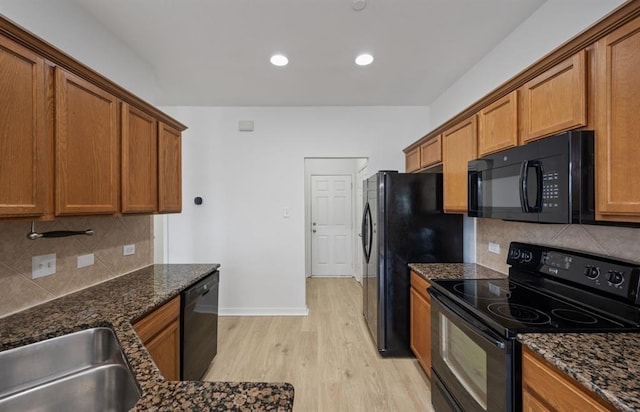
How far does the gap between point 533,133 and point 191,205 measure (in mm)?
3585

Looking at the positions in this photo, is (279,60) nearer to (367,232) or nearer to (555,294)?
(367,232)

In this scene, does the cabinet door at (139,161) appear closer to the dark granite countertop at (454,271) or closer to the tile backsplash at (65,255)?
the tile backsplash at (65,255)

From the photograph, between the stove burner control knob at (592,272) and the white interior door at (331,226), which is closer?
the stove burner control knob at (592,272)

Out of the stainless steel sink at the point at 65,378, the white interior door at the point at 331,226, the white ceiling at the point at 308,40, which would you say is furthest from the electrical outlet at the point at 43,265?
the white interior door at the point at 331,226

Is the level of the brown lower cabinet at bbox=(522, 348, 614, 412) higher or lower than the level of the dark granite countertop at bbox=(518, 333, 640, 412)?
lower

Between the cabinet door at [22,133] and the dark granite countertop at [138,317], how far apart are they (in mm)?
518

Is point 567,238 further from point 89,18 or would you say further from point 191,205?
point 191,205

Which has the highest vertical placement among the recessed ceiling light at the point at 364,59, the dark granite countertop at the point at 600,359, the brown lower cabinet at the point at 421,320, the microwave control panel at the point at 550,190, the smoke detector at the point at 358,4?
the recessed ceiling light at the point at 364,59

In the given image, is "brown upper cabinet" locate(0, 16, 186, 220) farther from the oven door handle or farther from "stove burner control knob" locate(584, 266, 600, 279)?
"stove burner control knob" locate(584, 266, 600, 279)

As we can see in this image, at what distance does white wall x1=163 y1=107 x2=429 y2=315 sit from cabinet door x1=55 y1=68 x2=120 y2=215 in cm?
187

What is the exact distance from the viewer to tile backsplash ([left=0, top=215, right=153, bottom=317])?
1391 millimetres

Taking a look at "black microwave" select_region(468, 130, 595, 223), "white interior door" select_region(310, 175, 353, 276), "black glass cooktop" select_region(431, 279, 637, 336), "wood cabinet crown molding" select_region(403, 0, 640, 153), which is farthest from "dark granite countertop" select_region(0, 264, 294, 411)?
"white interior door" select_region(310, 175, 353, 276)

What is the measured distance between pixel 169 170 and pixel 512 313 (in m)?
2.60

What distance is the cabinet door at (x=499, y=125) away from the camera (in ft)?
5.21
